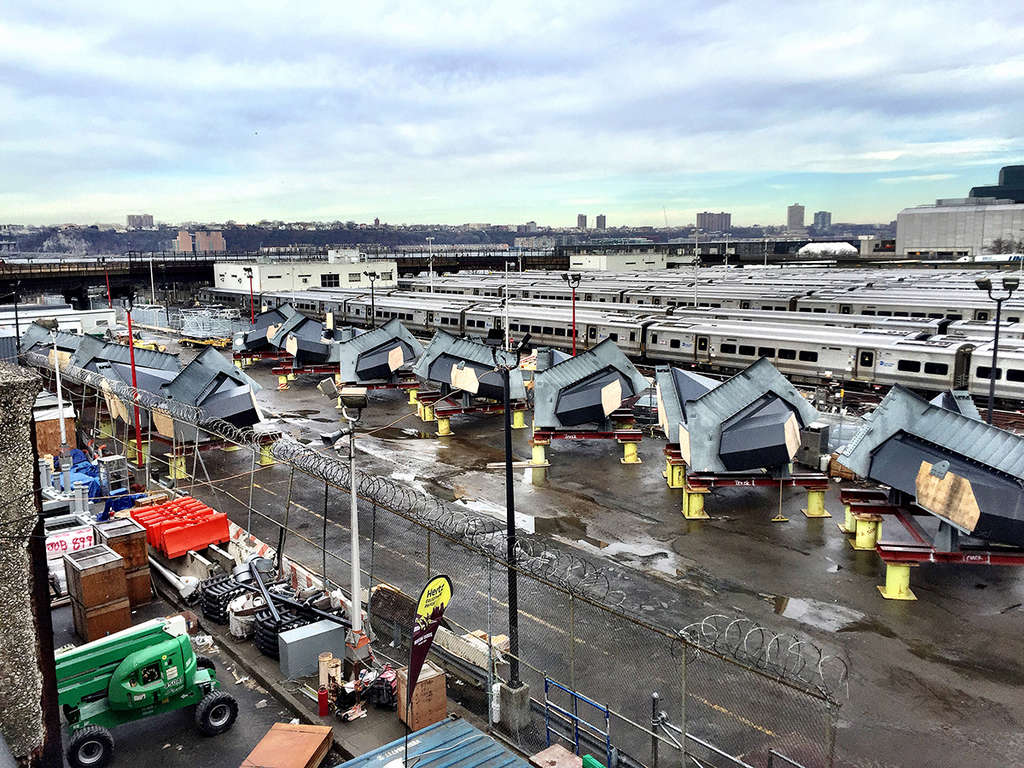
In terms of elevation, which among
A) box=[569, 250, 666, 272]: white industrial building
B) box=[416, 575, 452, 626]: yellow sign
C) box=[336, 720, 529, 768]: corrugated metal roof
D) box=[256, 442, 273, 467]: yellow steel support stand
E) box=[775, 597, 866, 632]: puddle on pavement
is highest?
box=[569, 250, 666, 272]: white industrial building

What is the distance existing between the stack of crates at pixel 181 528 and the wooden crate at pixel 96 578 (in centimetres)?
308

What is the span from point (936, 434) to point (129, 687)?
17845 mm

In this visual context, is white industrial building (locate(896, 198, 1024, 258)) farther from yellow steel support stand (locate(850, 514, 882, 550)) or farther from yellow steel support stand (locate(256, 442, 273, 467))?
yellow steel support stand (locate(256, 442, 273, 467))

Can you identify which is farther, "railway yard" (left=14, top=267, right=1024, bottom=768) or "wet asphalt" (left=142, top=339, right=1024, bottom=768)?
"railway yard" (left=14, top=267, right=1024, bottom=768)

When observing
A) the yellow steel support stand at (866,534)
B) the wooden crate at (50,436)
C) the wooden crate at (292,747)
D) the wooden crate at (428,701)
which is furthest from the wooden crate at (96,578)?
the yellow steel support stand at (866,534)

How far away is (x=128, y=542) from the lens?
56.0 feet

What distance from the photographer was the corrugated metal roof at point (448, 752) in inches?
427

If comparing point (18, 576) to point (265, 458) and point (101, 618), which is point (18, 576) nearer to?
point (101, 618)

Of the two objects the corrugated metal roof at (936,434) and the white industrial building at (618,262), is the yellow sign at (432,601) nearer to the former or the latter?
the corrugated metal roof at (936,434)

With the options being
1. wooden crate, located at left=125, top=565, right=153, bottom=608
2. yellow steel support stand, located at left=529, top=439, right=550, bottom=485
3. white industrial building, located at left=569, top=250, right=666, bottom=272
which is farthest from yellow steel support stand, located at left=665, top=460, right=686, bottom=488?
white industrial building, located at left=569, top=250, right=666, bottom=272

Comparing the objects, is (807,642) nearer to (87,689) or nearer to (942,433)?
(942,433)

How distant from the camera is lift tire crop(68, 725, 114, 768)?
1152 centimetres

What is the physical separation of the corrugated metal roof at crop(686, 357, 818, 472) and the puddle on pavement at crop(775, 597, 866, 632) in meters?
5.82

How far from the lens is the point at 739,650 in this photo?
15023 millimetres
